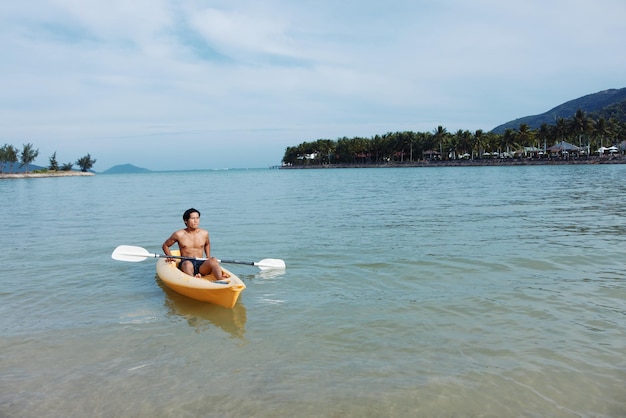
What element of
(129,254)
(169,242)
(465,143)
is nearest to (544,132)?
(465,143)

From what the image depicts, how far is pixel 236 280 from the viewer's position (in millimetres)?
7035

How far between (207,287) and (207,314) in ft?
1.34

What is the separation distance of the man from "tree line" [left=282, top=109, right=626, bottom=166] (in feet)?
338

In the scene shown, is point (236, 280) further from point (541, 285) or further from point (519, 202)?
point (519, 202)

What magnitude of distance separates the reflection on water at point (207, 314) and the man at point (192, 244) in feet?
1.80

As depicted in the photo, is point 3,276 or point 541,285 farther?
point 3,276

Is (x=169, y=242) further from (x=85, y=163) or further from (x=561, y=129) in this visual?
(x=85, y=163)

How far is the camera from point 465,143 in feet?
379

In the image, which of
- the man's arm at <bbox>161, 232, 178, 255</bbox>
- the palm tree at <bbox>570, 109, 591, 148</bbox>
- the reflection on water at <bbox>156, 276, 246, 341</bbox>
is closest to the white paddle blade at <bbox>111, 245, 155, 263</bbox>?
the man's arm at <bbox>161, 232, 178, 255</bbox>

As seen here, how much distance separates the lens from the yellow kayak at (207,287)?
6.75 m

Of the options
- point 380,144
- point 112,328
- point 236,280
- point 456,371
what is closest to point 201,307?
point 236,280

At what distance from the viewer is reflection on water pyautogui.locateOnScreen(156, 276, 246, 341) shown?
6.26 metres

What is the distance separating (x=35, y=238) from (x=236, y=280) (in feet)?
36.9

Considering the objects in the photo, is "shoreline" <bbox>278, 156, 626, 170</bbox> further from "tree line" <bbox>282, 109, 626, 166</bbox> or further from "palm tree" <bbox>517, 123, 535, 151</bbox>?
"palm tree" <bbox>517, 123, 535, 151</bbox>
